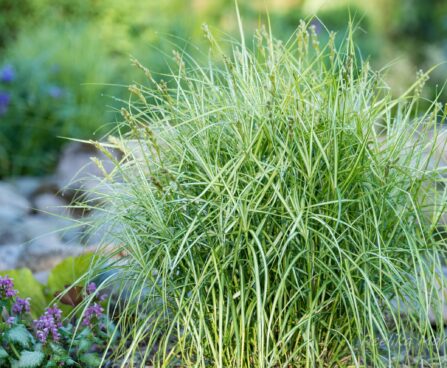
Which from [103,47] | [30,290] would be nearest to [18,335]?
[30,290]

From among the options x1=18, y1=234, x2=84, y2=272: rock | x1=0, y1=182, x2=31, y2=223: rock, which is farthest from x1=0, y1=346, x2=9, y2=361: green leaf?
x1=0, y1=182, x2=31, y2=223: rock

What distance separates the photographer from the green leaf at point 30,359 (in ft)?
9.23

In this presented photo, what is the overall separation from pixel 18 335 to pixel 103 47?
6.26 meters

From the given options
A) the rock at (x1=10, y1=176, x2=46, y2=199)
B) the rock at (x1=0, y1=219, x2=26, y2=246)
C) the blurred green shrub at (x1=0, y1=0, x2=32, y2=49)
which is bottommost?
the rock at (x1=10, y1=176, x2=46, y2=199)

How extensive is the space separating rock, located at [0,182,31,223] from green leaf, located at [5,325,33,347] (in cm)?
282

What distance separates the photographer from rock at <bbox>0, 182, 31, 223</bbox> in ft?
18.7

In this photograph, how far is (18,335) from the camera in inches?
113

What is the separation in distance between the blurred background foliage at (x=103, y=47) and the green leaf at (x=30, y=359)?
2.05 meters

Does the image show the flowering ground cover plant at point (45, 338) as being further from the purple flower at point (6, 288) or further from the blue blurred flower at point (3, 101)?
the blue blurred flower at point (3, 101)

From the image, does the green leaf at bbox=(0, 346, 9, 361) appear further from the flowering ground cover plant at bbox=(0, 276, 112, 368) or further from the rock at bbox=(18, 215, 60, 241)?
the rock at bbox=(18, 215, 60, 241)

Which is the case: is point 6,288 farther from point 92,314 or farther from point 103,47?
point 103,47

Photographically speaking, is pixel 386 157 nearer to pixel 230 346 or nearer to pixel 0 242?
pixel 230 346

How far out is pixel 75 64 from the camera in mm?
7832

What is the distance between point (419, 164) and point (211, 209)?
2.55ft
